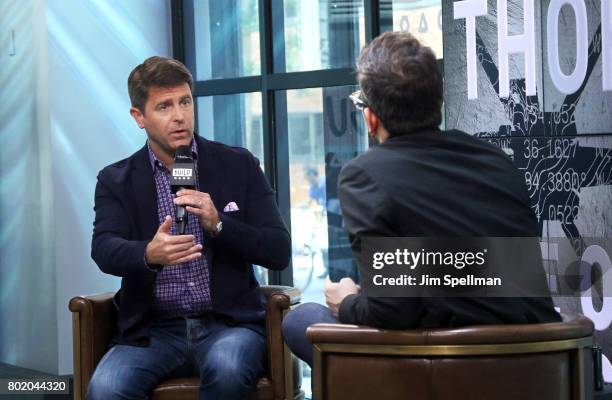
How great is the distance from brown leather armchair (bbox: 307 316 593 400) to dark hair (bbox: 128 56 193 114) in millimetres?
1305

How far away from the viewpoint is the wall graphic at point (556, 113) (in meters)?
3.67

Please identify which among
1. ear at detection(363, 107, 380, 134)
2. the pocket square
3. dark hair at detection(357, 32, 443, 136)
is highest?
dark hair at detection(357, 32, 443, 136)

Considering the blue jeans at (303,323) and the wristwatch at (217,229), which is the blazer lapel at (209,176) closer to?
the wristwatch at (217,229)

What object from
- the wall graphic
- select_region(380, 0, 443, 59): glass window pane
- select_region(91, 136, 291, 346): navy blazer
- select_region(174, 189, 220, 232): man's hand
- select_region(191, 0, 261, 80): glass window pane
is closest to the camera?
select_region(174, 189, 220, 232): man's hand

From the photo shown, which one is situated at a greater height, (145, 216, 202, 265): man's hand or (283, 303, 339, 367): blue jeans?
(145, 216, 202, 265): man's hand

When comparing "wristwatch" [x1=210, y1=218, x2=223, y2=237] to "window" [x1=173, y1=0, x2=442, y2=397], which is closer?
"wristwatch" [x1=210, y1=218, x2=223, y2=237]

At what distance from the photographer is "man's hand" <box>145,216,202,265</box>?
123 inches

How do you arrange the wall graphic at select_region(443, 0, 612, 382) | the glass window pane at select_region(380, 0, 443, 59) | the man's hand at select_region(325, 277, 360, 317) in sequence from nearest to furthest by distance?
the man's hand at select_region(325, 277, 360, 317), the wall graphic at select_region(443, 0, 612, 382), the glass window pane at select_region(380, 0, 443, 59)

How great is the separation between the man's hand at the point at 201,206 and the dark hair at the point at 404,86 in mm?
852

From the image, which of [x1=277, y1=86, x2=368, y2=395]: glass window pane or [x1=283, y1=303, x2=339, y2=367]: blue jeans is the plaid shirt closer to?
[x1=283, y1=303, x2=339, y2=367]: blue jeans

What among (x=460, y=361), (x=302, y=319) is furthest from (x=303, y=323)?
(x=460, y=361)

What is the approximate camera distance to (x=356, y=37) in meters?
5.11

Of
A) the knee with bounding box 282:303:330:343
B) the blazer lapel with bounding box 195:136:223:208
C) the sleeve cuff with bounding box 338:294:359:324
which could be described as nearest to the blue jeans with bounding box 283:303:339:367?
the knee with bounding box 282:303:330:343

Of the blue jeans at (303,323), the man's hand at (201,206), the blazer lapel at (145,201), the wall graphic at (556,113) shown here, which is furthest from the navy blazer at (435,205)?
the wall graphic at (556,113)
